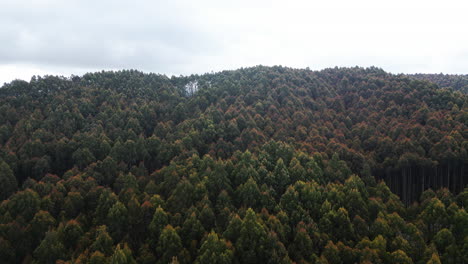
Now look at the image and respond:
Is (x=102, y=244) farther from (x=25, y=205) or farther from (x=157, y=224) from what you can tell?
(x=25, y=205)

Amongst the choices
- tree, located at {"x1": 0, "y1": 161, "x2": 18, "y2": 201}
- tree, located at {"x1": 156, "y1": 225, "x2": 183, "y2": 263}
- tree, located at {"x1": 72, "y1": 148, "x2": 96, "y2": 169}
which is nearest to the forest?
tree, located at {"x1": 156, "y1": 225, "x2": 183, "y2": 263}

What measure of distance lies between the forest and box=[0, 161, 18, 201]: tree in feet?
0.80

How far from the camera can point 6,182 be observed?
5875 cm

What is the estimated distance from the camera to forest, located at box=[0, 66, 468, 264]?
132 feet

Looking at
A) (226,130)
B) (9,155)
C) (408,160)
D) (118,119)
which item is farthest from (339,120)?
(9,155)

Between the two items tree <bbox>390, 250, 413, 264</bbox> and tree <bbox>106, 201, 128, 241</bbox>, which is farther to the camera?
tree <bbox>106, 201, 128, 241</bbox>

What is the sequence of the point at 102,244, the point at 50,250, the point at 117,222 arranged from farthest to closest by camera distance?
1. the point at 117,222
2. the point at 102,244
3. the point at 50,250

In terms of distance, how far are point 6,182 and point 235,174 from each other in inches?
1860

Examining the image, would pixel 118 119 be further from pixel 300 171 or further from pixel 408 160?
pixel 408 160

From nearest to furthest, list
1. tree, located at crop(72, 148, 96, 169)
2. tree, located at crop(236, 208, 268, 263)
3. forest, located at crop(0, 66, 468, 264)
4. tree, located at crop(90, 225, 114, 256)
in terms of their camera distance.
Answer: tree, located at crop(236, 208, 268, 263)
tree, located at crop(90, 225, 114, 256)
forest, located at crop(0, 66, 468, 264)
tree, located at crop(72, 148, 96, 169)

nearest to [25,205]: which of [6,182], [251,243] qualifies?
[6,182]

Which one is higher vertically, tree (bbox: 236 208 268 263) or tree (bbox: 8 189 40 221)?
tree (bbox: 8 189 40 221)

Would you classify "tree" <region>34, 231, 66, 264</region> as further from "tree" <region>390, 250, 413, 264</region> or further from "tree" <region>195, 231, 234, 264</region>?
"tree" <region>390, 250, 413, 264</region>

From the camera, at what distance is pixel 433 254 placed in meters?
34.9
